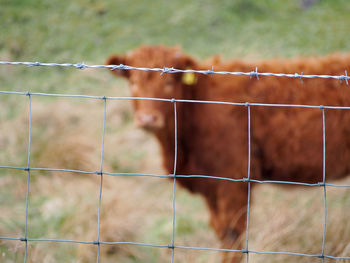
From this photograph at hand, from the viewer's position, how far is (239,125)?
3795 mm

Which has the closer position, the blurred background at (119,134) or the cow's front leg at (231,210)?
the blurred background at (119,134)

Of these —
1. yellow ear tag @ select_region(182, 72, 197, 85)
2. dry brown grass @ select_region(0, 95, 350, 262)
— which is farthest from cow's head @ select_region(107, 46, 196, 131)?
dry brown grass @ select_region(0, 95, 350, 262)

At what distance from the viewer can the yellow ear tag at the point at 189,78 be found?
151 inches

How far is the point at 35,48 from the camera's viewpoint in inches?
298

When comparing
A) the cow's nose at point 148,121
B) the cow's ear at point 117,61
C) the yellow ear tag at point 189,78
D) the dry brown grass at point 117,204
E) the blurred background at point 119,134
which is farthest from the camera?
the cow's ear at point 117,61

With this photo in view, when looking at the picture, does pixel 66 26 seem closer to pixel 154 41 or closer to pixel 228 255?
pixel 154 41

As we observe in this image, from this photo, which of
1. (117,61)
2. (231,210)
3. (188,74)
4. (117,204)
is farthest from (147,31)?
(231,210)

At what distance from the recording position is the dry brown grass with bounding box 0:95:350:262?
116 inches

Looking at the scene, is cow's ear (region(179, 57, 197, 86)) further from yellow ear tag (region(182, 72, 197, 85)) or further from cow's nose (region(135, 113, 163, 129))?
cow's nose (region(135, 113, 163, 129))

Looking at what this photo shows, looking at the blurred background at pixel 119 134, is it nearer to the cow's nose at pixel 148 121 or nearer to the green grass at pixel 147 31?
the green grass at pixel 147 31

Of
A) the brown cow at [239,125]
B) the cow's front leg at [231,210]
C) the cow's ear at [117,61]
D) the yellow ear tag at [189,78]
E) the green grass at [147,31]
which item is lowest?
the cow's front leg at [231,210]

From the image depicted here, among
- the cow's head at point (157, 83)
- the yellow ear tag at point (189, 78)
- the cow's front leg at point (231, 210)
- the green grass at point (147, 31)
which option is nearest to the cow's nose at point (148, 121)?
the cow's head at point (157, 83)

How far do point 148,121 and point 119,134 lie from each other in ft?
10.4

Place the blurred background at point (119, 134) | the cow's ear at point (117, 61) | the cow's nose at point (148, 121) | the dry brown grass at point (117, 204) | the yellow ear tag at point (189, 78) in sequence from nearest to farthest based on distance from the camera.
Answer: the dry brown grass at point (117, 204)
the blurred background at point (119, 134)
the cow's nose at point (148, 121)
the yellow ear tag at point (189, 78)
the cow's ear at point (117, 61)
